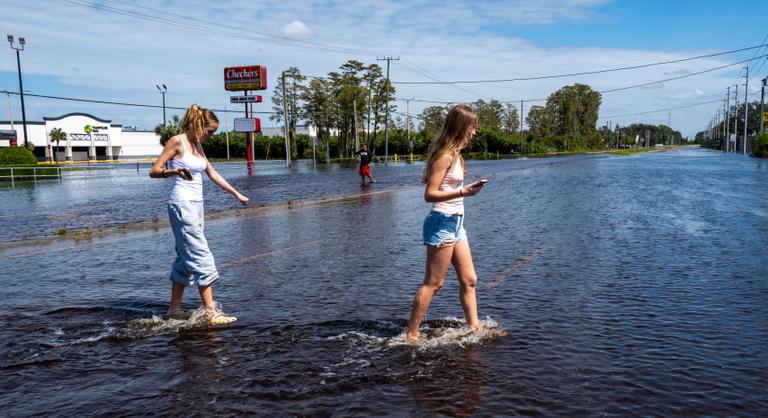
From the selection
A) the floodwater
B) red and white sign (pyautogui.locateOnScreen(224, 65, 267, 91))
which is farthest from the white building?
the floodwater

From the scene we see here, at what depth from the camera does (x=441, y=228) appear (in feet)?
14.2

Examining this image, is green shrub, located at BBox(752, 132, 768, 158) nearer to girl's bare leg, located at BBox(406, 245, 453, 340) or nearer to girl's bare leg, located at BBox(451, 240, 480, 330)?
girl's bare leg, located at BBox(451, 240, 480, 330)

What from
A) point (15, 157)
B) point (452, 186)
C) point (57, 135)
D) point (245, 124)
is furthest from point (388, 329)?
point (57, 135)

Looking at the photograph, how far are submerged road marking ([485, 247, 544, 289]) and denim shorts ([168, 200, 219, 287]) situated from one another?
2.80m

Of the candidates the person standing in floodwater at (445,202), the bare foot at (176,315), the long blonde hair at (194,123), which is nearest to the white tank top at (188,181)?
the long blonde hair at (194,123)

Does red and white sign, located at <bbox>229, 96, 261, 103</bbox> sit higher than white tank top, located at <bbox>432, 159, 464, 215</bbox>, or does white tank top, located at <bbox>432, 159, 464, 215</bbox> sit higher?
red and white sign, located at <bbox>229, 96, 261, 103</bbox>

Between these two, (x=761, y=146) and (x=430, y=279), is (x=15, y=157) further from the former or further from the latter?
(x=761, y=146)

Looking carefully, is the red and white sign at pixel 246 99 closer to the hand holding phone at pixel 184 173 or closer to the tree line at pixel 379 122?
A: the tree line at pixel 379 122

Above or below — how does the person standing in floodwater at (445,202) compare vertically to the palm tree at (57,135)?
below

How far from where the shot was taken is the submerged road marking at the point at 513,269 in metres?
6.46

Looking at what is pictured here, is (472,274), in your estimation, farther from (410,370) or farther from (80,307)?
(80,307)

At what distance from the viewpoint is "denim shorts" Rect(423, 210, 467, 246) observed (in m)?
4.33

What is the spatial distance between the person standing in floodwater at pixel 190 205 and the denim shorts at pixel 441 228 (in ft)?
6.03

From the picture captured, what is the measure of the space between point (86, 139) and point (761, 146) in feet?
302
